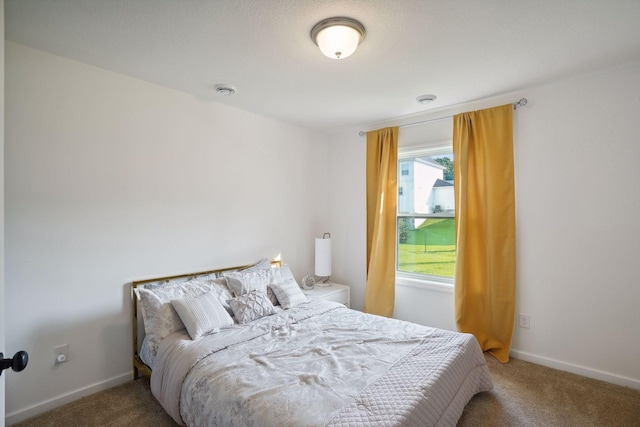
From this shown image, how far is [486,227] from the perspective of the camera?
306 cm

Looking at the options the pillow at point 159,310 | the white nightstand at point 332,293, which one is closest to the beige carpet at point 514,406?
the pillow at point 159,310

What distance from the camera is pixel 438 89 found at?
2844mm

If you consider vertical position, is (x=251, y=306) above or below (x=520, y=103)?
below

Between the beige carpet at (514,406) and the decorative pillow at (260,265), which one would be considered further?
the decorative pillow at (260,265)

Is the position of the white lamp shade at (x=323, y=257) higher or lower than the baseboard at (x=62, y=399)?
higher

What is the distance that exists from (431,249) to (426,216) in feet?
1.24

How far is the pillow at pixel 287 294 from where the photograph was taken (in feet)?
9.57

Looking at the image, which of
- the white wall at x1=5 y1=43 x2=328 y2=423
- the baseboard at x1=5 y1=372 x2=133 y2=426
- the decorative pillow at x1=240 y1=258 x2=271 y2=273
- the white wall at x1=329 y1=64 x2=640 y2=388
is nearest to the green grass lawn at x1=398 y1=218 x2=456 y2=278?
the white wall at x1=329 y1=64 x2=640 y2=388

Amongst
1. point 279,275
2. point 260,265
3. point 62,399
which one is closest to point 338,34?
point 279,275

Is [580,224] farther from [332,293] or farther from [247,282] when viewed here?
[247,282]

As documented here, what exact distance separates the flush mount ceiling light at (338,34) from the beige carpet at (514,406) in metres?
2.49

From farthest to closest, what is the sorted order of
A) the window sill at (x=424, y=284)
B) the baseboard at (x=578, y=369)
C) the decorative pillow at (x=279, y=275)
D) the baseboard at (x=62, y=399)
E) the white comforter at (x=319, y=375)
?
the window sill at (x=424, y=284) < the decorative pillow at (x=279, y=275) < the baseboard at (x=578, y=369) < the baseboard at (x=62, y=399) < the white comforter at (x=319, y=375)

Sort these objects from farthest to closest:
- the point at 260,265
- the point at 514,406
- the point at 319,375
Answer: the point at 260,265, the point at 514,406, the point at 319,375

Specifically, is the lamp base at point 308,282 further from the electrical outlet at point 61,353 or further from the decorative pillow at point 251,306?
the electrical outlet at point 61,353
